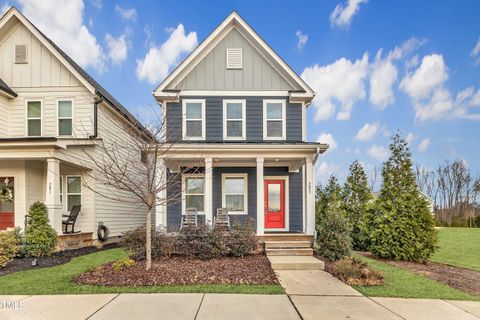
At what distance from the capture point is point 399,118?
21250mm

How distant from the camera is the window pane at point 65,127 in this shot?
12.2m

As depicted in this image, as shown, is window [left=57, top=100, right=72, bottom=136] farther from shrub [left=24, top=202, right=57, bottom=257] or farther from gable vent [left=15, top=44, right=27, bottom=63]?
shrub [left=24, top=202, right=57, bottom=257]

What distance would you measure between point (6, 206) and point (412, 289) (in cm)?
1305

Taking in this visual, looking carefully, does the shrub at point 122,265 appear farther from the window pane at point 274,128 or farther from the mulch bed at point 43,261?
the window pane at point 274,128

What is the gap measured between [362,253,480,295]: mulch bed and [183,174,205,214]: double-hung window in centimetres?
665

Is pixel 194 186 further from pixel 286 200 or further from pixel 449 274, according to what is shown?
pixel 449 274

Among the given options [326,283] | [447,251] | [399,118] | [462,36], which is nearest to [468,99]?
[399,118]

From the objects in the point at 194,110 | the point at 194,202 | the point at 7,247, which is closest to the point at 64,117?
the point at 194,110

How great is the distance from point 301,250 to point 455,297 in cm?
421

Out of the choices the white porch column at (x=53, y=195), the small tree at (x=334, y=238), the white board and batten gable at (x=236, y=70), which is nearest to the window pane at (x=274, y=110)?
the white board and batten gable at (x=236, y=70)

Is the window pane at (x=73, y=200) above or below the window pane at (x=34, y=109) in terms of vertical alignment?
below

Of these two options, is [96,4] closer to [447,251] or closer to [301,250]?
[301,250]

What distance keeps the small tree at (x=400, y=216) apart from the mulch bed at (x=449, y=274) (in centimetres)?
37

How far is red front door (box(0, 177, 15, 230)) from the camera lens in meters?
11.2
